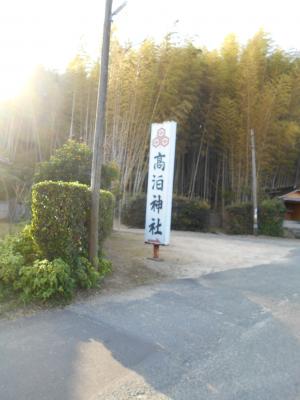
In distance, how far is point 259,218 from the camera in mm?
14781

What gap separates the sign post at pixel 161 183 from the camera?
600 cm

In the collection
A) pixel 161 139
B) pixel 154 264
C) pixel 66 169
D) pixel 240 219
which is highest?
pixel 161 139

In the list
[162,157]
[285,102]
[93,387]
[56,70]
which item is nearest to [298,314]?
[93,387]

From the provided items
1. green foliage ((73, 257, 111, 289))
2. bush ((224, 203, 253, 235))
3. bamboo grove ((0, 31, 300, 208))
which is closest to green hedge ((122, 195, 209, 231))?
bamboo grove ((0, 31, 300, 208))

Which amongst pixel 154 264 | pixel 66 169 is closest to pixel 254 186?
pixel 66 169

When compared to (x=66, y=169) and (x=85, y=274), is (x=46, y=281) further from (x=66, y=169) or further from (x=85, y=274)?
(x=66, y=169)

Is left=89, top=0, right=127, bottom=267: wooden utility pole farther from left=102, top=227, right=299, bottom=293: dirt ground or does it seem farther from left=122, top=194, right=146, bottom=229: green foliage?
left=122, top=194, right=146, bottom=229: green foliage

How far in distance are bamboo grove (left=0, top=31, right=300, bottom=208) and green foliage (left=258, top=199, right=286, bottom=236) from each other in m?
1.08

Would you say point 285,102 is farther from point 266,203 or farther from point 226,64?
point 266,203

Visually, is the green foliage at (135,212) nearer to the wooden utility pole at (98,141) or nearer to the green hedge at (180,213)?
the green hedge at (180,213)

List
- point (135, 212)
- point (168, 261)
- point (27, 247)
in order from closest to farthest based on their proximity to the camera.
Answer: point (27, 247) < point (168, 261) < point (135, 212)

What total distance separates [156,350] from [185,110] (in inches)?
417

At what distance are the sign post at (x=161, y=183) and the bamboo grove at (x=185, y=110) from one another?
4577 millimetres

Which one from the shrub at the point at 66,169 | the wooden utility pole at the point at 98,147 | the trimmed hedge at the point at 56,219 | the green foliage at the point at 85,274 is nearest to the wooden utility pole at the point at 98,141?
the wooden utility pole at the point at 98,147
